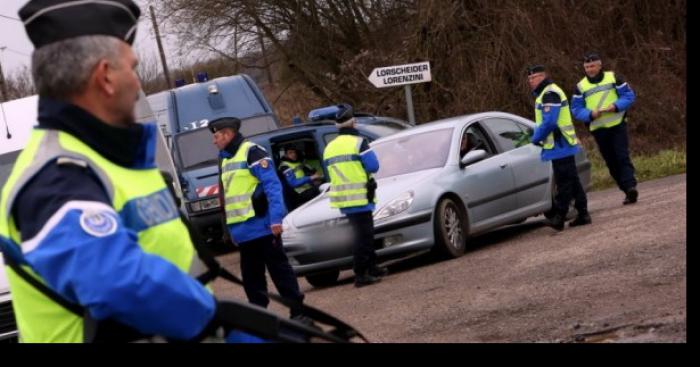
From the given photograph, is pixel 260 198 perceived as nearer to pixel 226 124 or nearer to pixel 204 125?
pixel 226 124

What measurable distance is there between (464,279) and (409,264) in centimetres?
232

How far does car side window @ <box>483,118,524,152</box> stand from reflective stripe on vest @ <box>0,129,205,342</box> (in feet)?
36.0

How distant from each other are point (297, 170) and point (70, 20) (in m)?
14.4

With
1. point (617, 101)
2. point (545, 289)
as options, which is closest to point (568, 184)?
point (617, 101)

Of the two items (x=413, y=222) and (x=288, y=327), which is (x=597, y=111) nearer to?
(x=413, y=222)

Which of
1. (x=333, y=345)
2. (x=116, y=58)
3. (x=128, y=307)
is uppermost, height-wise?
(x=116, y=58)

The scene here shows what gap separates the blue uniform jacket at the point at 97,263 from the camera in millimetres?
2580

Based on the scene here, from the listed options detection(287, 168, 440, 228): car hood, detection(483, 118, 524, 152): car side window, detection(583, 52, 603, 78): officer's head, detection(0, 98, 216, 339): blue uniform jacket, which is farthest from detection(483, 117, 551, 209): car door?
detection(0, 98, 216, 339): blue uniform jacket

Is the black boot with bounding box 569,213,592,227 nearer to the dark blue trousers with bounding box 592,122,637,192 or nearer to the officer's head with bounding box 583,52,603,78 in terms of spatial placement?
the dark blue trousers with bounding box 592,122,637,192

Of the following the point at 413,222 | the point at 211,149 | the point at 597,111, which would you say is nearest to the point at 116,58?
the point at 413,222

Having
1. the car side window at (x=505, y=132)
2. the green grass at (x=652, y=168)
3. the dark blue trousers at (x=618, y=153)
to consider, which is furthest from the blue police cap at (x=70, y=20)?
the green grass at (x=652, y=168)

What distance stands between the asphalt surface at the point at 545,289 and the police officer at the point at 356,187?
0.25 meters

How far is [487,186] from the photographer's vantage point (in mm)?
13227

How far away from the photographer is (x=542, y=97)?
1316 centimetres
